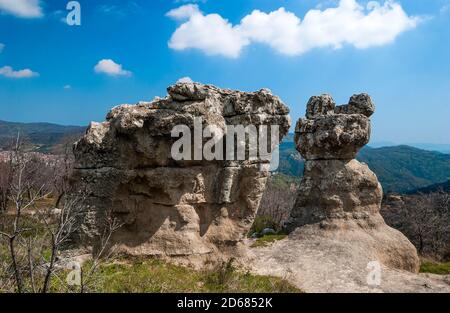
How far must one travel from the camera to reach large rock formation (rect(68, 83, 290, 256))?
13.0 meters

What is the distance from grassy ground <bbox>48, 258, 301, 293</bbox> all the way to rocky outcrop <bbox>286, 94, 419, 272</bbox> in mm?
6315

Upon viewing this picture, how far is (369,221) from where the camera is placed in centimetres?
1925

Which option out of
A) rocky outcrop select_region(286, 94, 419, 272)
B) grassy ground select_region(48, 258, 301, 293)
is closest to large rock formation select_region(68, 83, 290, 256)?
grassy ground select_region(48, 258, 301, 293)

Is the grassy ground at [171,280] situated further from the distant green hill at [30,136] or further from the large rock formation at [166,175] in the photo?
the distant green hill at [30,136]

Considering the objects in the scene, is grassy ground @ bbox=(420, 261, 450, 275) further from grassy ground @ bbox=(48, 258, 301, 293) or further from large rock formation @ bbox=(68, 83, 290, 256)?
large rock formation @ bbox=(68, 83, 290, 256)

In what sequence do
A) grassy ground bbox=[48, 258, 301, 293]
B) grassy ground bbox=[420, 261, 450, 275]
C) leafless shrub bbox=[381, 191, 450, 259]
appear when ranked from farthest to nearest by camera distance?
leafless shrub bbox=[381, 191, 450, 259] → grassy ground bbox=[420, 261, 450, 275] → grassy ground bbox=[48, 258, 301, 293]

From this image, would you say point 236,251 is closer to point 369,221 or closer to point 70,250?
point 70,250

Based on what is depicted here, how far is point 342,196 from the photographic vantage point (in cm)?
1945

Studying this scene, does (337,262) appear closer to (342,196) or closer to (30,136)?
(342,196)

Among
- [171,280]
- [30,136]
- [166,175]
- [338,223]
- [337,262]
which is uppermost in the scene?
[30,136]

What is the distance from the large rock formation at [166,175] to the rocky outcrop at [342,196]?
21.4ft

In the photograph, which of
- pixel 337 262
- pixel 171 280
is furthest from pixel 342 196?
pixel 171 280

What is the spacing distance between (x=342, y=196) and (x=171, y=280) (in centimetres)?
1116
